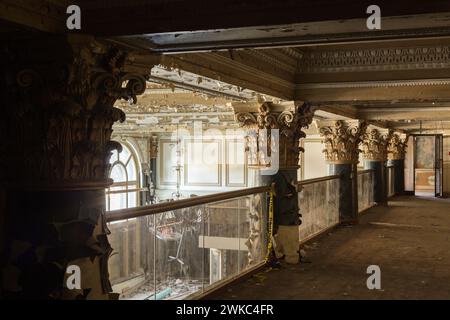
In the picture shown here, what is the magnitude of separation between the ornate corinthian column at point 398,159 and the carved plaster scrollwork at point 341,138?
8.95 m

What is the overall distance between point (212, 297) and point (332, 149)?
23.0 feet

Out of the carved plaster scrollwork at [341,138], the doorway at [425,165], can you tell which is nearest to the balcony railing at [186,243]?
the carved plaster scrollwork at [341,138]

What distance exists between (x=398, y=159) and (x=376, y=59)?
49.8ft

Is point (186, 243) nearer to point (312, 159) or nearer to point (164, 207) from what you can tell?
point (164, 207)

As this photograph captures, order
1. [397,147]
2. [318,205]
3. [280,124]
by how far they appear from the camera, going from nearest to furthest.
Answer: [280,124]
[318,205]
[397,147]

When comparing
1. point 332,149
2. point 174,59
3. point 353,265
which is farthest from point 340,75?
point 332,149

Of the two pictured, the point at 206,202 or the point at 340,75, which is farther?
the point at 340,75

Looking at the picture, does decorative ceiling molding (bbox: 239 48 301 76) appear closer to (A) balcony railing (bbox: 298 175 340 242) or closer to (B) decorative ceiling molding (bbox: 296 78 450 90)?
(B) decorative ceiling molding (bbox: 296 78 450 90)

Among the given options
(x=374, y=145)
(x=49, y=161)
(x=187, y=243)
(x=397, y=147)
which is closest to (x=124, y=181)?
→ (x=374, y=145)

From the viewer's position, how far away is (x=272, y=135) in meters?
7.91

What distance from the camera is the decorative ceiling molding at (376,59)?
22.4ft

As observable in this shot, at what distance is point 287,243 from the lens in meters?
7.93

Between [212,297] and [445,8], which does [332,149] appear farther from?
[445,8]

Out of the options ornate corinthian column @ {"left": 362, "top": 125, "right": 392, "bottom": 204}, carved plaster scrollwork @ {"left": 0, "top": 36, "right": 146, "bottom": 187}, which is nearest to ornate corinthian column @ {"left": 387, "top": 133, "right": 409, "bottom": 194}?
ornate corinthian column @ {"left": 362, "top": 125, "right": 392, "bottom": 204}
